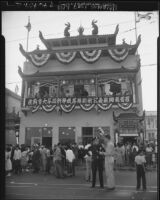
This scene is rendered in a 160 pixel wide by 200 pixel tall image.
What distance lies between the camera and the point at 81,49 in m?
20.2

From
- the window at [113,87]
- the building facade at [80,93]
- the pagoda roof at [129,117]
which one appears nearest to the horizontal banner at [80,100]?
the building facade at [80,93]

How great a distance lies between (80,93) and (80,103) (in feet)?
4.87

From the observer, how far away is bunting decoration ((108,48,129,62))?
61.9 ft

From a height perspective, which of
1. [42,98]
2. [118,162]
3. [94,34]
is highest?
[94,34]

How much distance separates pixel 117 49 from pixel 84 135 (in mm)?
6292

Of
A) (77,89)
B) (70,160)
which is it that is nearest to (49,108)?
(77,89)

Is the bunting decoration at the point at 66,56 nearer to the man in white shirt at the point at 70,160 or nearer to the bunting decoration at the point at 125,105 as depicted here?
the bunting decoration at the point at 125,105

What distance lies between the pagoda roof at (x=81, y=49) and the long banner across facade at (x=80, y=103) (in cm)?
278

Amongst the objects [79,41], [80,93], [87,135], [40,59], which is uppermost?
[79,41]

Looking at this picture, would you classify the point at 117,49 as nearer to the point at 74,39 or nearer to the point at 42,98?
the point at 74,39

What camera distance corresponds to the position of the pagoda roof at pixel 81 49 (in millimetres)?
19016

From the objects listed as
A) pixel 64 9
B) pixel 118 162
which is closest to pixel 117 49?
pixel 118 162

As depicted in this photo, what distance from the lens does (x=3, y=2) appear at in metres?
3.75

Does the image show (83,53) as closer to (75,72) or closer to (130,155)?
(75,72)
